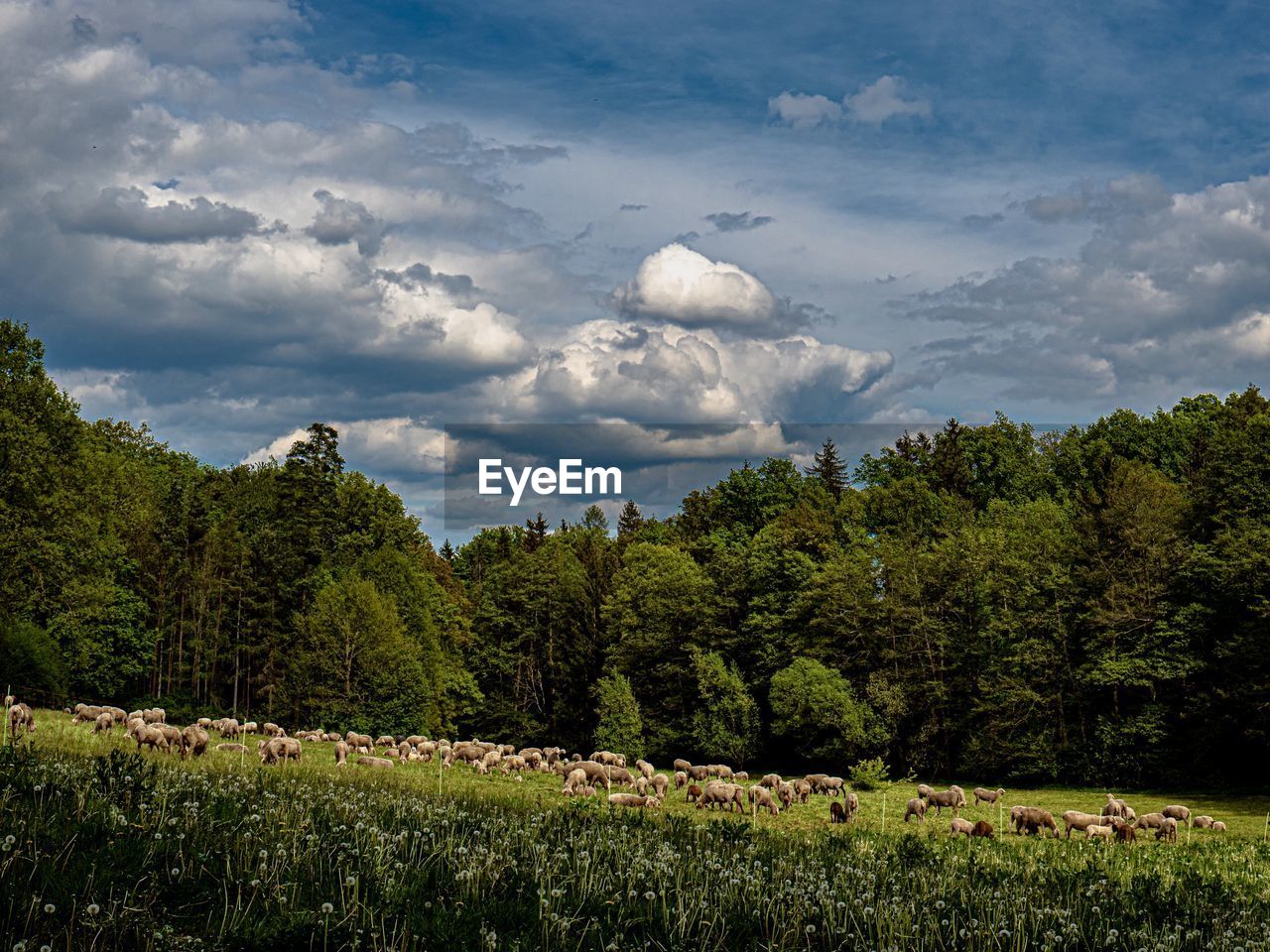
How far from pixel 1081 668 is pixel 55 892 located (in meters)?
59.5

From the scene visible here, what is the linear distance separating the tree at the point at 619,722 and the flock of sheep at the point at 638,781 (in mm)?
27305

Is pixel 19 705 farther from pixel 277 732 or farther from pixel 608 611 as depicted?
pixel 608 611

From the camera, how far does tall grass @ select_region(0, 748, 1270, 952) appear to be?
717cm

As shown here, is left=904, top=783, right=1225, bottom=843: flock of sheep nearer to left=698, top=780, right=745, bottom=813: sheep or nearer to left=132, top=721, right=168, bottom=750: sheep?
left=698, top=780, right=745, bottom=813: sheep

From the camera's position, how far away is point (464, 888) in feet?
29.5

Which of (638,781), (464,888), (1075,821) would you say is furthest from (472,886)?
(1075,821)

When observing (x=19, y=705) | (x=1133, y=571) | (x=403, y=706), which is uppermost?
(x=1133, y=571)

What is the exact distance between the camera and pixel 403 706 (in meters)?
68.6

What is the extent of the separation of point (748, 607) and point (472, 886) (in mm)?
71628

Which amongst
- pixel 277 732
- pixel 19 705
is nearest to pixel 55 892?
pixel 19 705

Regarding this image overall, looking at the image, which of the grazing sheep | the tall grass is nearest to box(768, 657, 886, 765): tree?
the grazing sheep

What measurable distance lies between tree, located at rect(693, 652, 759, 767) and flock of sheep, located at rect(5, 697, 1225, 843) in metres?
25.5

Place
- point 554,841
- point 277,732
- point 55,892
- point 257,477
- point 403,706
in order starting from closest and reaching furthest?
point 55,892 < point 554,841 < point 277,732 < point 403,706 < point 257,477

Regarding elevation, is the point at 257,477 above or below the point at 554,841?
above
